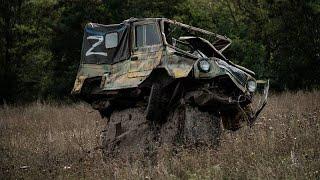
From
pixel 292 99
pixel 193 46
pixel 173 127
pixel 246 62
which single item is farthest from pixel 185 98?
pixel 246 62

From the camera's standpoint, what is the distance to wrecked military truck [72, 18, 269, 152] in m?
10.2

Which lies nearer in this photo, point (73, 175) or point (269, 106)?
point (73, 175)

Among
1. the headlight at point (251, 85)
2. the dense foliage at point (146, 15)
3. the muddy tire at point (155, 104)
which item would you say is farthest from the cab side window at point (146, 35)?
the dense foliage at point (146, 15)

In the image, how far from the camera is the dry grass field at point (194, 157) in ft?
24.6

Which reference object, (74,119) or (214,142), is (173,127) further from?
(74,119)

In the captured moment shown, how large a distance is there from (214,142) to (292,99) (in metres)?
8.14

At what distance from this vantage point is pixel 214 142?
10.0 metres

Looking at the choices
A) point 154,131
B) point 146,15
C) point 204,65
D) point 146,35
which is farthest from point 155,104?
point 146,15

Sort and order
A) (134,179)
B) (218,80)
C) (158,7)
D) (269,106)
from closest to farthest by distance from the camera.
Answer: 1. (134,179)
2. (218,80)
3. (269,106)
4. (158,7)

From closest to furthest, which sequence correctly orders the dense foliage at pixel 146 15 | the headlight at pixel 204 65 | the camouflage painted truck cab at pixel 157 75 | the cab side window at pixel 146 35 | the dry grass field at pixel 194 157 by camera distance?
1. the dry grass field at pixel 194 157
2. the headlight at pixel 204 65
3. the camouflage painted truck cab at pixel 157 75
4. the cab side window at pixel 146 35
5. the dense foliage at pixel 146 15

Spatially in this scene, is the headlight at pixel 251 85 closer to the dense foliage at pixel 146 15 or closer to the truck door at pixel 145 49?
the truck door at pixel 145 49

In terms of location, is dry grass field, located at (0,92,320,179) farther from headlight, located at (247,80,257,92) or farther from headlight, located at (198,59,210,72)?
headlight, located at (198,59,210,72)

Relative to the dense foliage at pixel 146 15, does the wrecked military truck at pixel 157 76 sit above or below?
above

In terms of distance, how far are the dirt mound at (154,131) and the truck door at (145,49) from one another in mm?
928
